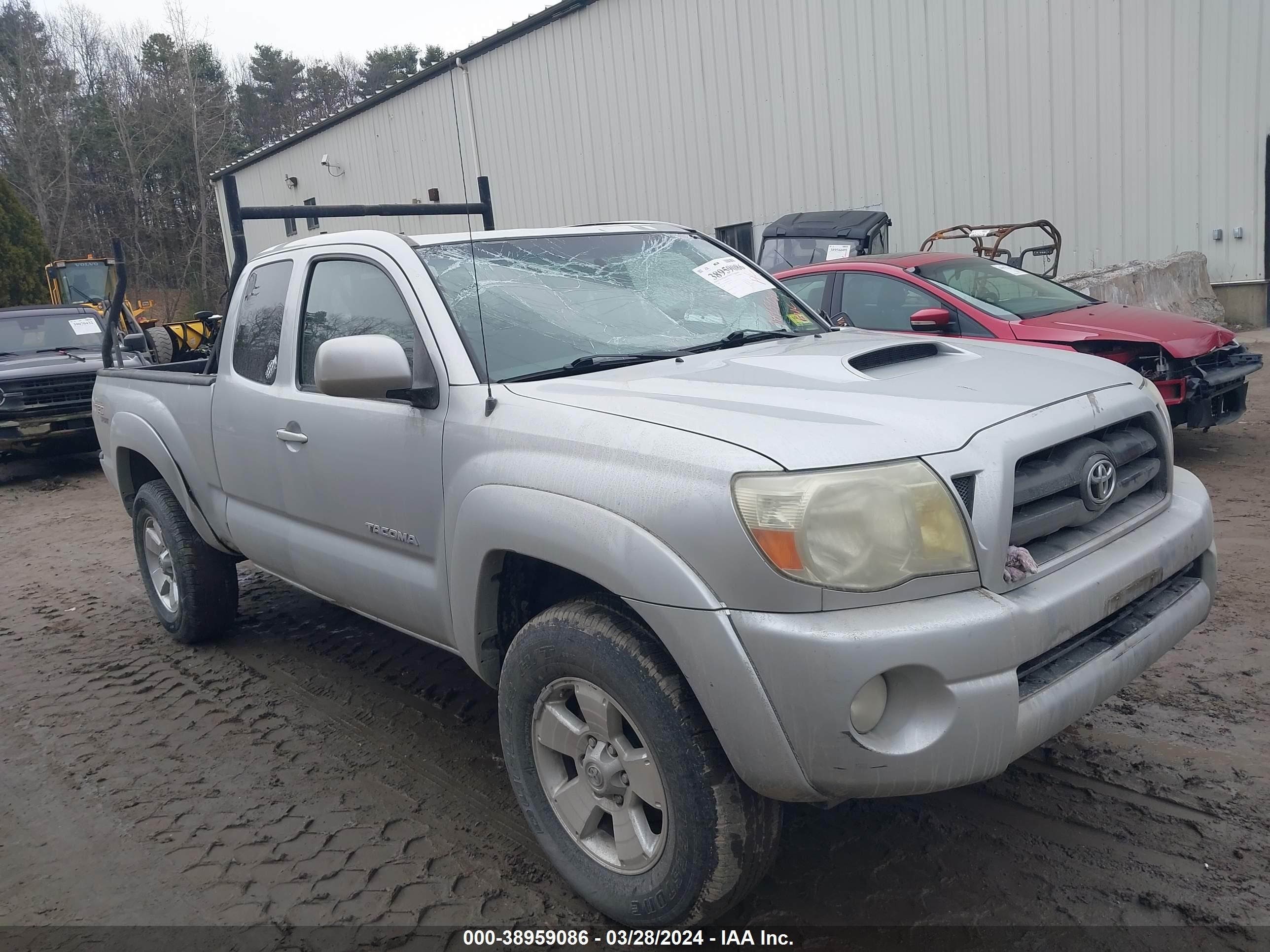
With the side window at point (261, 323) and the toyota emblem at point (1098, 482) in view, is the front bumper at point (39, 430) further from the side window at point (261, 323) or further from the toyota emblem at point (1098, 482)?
the toyota emblem at point (1098, 482)

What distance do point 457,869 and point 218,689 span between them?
6.91 ft

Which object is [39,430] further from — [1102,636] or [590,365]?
[1102,636]

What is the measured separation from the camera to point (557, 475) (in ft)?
8.57

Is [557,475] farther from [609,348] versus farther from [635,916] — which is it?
[635,916]

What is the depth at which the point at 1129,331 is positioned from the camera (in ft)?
22.6

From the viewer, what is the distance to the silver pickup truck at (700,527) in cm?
220

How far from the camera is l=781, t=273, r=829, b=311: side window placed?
7770 mm

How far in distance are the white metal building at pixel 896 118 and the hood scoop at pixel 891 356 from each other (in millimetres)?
7091

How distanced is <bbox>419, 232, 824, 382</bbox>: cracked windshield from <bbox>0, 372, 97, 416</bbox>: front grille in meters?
8.97

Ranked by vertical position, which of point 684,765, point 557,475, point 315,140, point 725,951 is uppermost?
point 315,140

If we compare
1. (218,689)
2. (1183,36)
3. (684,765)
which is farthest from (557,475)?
(1183,36)

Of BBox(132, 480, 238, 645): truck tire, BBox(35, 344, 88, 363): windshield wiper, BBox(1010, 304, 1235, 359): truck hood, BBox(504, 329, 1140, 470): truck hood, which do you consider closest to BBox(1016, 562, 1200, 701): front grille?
BBox(504, 329, 1140, 470): truck hood

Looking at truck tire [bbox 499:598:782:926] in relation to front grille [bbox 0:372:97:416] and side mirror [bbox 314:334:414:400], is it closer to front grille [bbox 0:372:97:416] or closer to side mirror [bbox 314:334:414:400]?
side mirror [bbox 314:334:414:400]

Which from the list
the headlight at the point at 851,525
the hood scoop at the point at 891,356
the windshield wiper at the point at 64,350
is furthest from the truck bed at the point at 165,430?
the windshield wiper at the point at 64,350
